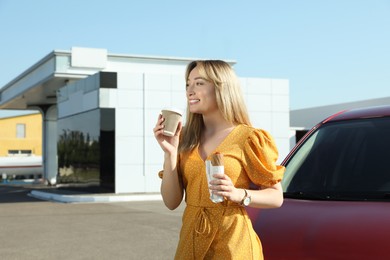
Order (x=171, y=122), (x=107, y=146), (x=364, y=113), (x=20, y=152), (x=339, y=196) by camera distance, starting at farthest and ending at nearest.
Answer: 1. (x=20, y=152)
2. (x=107, y=146)
3. (x=364, y=113)
4. (x=339, y=196)
5. (x=171, y=122)

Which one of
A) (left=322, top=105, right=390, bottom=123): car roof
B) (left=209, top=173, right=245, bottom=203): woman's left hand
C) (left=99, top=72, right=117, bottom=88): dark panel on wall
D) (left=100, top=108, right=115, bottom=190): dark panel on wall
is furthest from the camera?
(left=100, top=108, right=115, bottom=190): dark panel on wall

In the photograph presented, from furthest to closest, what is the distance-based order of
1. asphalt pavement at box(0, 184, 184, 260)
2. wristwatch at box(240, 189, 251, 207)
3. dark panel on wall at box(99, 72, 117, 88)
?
dark panel on wall at box(99, 72, 117, 88)
asphalt pavement at box(0, 184, 184, 260)
wristwatch at box(240, 189, 251, 207)

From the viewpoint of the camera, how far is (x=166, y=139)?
2.67 meters

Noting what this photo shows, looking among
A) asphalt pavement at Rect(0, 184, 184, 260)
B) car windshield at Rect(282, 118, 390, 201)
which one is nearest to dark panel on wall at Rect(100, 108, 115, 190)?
asphalt pavement at Rect(0, 184, 184, 260)

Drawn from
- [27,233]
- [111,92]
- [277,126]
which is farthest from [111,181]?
[27,233]

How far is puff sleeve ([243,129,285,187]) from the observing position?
2496 mm

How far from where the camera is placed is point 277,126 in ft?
88.3

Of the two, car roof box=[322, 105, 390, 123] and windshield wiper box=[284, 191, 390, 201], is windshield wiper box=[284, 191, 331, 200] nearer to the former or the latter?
windshield wiper box=[284, 191, 390, 201]

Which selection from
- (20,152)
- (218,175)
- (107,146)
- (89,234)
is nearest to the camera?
(218,175)

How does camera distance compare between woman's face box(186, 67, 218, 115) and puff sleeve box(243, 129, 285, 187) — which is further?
woman's face box(186, 67, 218, 115)

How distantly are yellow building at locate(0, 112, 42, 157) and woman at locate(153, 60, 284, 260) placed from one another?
223 ft

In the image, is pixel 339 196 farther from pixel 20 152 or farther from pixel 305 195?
pixel 20 152

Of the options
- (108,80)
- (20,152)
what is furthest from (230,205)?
(20,152)

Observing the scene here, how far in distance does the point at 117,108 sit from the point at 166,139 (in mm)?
21213
